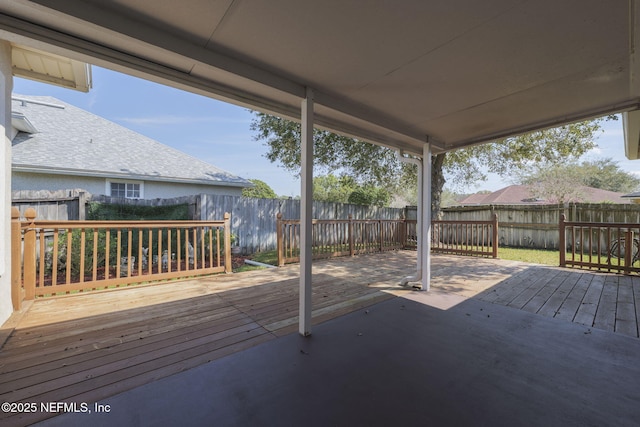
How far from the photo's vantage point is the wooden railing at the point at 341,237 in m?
5.83

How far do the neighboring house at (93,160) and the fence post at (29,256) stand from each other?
217 inches

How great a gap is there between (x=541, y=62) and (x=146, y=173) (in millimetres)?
9768

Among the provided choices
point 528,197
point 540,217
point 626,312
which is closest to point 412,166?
point 540,217

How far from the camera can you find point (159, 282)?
161 inches

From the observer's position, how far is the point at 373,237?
24.6ft

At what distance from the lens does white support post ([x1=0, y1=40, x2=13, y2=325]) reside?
2373 mm

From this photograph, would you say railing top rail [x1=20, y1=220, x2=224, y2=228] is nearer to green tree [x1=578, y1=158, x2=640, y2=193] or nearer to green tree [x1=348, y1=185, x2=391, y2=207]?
green tree [x1=348, y1=185, x2=391, y2=207]

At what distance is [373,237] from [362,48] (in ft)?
20.0

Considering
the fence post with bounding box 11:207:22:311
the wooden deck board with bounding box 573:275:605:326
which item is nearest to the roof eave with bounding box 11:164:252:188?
the fence post with bounding box 11:207:22:311

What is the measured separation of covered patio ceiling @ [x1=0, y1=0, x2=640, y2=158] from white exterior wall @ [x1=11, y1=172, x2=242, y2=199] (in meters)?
7.97

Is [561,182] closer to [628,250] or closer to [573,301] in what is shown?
[628,250]

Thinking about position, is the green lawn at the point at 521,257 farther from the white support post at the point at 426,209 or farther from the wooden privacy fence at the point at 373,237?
the white support post at the point at 426,209

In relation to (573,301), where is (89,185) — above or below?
above

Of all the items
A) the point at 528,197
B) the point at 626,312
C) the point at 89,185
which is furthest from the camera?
the point at 528,197
